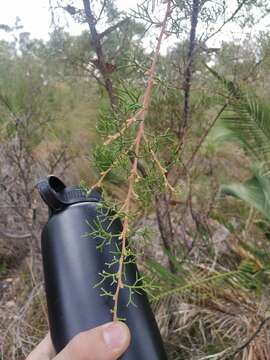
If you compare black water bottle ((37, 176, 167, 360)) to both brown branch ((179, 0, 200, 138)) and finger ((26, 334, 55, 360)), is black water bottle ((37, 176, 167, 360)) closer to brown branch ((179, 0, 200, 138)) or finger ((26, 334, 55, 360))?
finger ((26, 334, 55, 360))

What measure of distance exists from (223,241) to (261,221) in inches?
13.5

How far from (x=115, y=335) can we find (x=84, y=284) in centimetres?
10

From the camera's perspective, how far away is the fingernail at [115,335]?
1.86 ft

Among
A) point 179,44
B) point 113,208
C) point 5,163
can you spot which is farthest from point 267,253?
point 113,208

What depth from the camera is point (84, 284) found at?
65 cm

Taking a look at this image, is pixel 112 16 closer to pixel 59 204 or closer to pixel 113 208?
pixel 59 204

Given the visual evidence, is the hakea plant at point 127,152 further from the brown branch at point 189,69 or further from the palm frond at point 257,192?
the palm frond at point 257,192

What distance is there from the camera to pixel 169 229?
166cm

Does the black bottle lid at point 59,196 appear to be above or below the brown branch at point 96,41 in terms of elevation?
below

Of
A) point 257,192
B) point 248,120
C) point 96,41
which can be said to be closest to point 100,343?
point 96,41

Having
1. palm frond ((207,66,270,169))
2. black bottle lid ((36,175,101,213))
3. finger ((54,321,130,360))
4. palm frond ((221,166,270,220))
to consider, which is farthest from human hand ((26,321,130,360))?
palm frond ((221,166,270,220))

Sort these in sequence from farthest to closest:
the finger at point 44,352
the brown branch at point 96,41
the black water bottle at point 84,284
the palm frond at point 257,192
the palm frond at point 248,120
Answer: the palm frond at point 257,192 < the palm frond at point 248,120 < the brown branch at point 96,41 < the finger at point 44,352 < the black water bottle at point 84,284

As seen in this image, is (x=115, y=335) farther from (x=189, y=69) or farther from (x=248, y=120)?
(x=248, y=120)

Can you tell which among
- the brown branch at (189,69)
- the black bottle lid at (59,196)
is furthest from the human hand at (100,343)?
the brown branch at (189,69)
